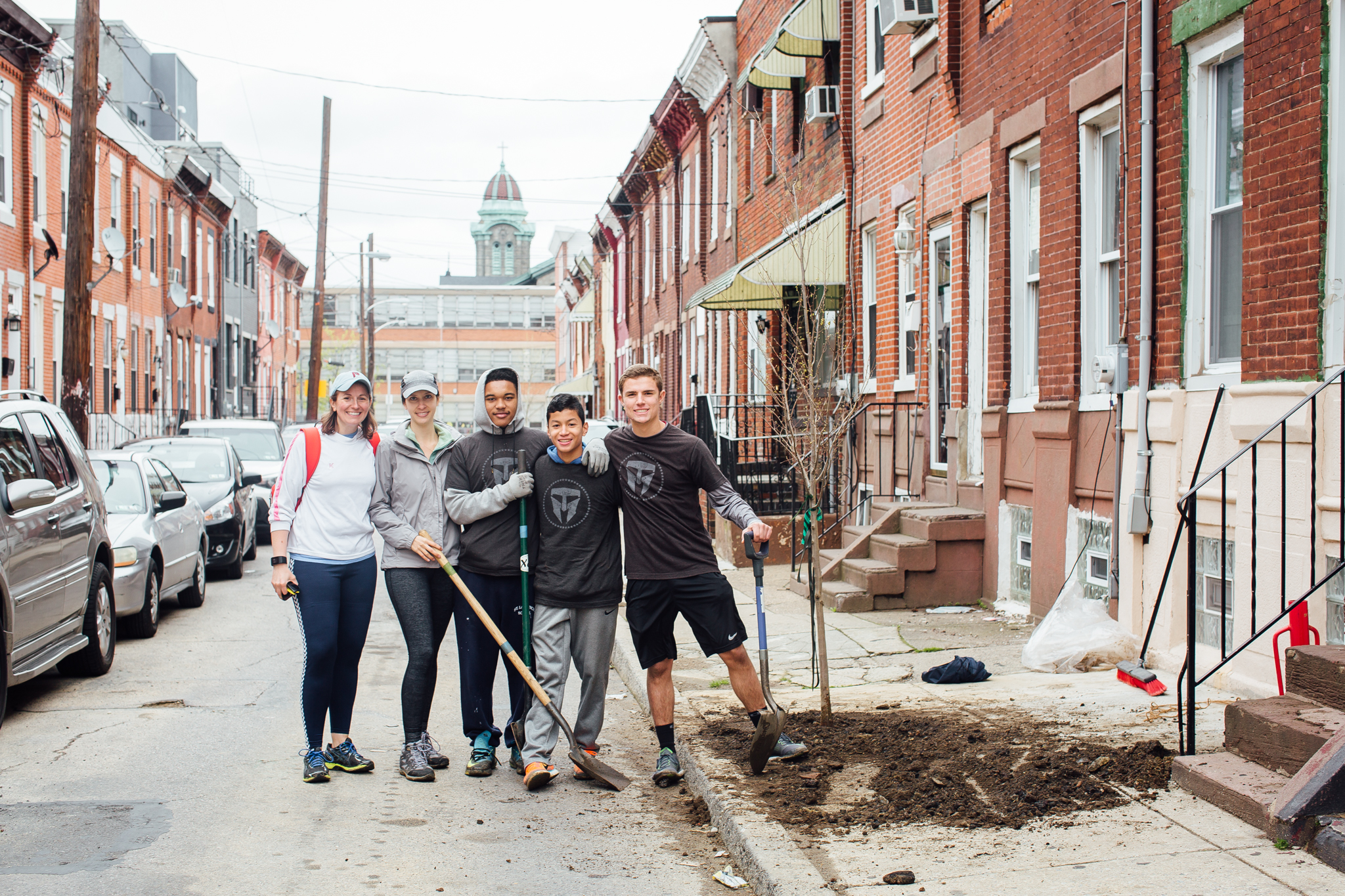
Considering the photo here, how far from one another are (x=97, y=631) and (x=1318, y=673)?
744cm

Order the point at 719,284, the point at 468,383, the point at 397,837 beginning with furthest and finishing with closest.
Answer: the point at 468,383, the point at 719,284, the point at 397,837

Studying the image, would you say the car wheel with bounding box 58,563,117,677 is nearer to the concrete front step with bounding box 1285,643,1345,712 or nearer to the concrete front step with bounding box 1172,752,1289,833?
the concrete front step with bounding box 1172,752,1289,833

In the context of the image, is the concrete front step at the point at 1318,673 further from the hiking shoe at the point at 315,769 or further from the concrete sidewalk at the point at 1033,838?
the hiking shoe at the point at 315,769

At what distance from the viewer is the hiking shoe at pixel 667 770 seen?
619cm

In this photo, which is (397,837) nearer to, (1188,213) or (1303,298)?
(1303,298)

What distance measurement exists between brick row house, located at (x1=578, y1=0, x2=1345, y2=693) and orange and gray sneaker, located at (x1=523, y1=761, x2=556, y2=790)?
9.98 ft

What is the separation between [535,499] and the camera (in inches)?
241

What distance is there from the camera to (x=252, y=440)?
21297 mm

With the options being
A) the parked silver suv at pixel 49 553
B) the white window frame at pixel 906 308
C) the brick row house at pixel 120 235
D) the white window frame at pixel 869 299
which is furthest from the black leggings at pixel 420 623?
the brick row house at pixel 120 235

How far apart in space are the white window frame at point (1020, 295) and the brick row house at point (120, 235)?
10.7m

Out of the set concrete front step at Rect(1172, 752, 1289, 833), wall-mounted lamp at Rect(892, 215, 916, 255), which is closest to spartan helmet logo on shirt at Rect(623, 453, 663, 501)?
concrete front step at Rect(1172, 752, 1289, 833)

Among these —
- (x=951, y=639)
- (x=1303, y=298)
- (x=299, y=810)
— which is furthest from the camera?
(x=951, y=639)

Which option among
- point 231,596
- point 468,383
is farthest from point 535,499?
point 468,383

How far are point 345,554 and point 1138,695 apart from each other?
435 centimetres
